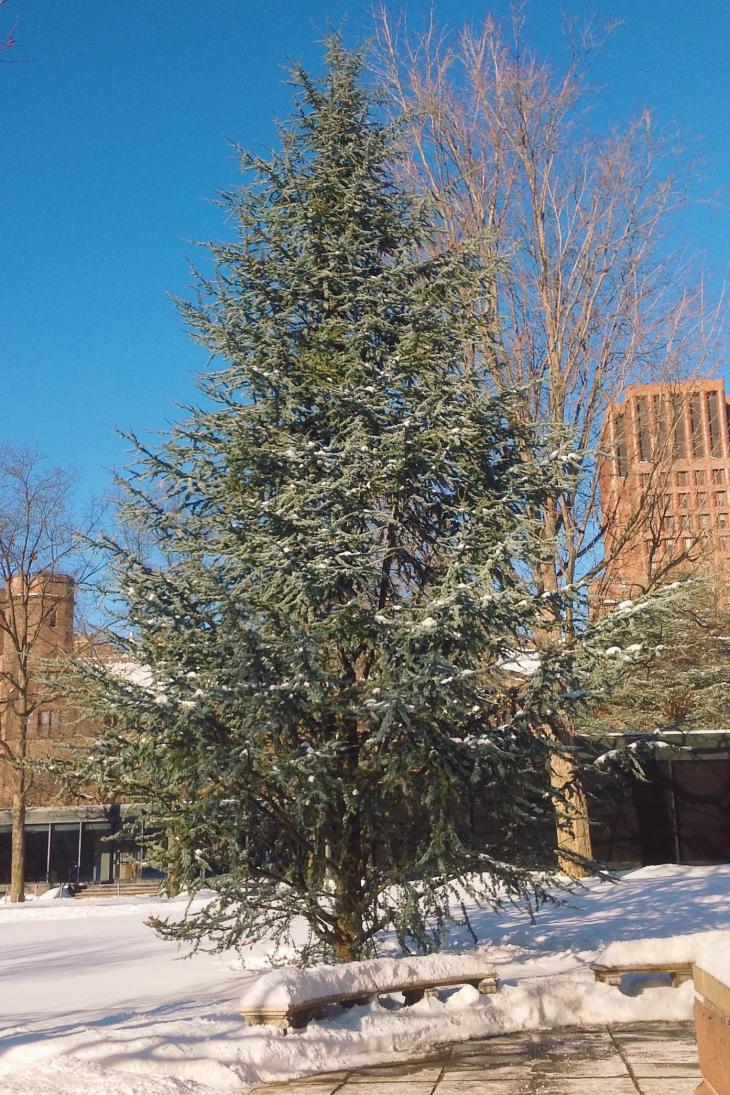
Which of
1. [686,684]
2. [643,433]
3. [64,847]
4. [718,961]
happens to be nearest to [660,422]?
[643,433]

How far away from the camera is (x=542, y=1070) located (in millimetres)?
6934

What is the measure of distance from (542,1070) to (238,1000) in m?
4.35

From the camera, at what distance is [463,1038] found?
325 inches

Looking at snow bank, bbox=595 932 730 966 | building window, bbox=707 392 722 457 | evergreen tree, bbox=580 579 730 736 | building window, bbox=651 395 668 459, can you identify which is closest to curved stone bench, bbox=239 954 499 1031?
snow bank, bbox=595 932 730 966

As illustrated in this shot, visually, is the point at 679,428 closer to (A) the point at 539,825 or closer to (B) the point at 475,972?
(A) the point at 539,825

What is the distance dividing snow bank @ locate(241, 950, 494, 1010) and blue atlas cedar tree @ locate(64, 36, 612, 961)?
0.61m

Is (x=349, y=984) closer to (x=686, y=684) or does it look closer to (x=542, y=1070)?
(x=542, y=1070)

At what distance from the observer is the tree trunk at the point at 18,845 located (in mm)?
30827

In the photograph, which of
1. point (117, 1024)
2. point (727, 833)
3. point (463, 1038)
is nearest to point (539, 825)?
point (463, 1038)

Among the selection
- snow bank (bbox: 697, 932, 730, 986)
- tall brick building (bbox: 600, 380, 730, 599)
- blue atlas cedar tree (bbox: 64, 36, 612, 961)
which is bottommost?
snow bank (bbox: 697, 932, 730, 986)

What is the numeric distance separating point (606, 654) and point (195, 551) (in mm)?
4362

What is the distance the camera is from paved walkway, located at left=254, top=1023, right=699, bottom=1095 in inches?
255

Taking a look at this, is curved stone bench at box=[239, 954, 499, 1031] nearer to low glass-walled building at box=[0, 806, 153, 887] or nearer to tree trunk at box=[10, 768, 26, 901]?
tree trunk at box=[10, 768, 26, 901]

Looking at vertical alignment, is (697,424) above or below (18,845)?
above
